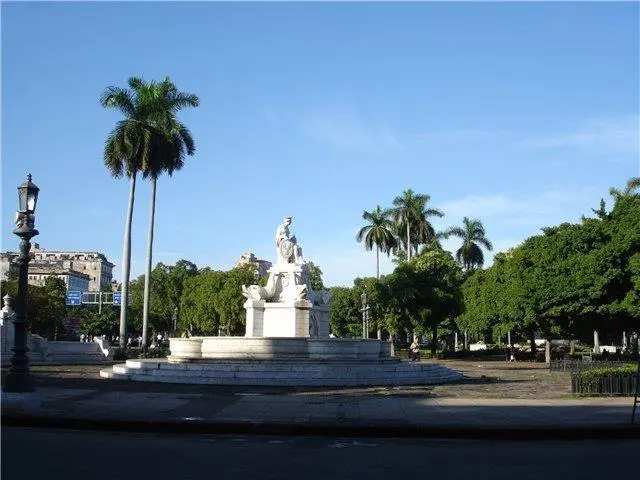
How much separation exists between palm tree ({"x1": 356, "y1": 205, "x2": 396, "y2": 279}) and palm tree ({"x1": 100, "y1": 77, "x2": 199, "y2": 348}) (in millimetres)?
42338

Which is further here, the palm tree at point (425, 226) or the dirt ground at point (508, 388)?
the palm tree at point (425, 226)

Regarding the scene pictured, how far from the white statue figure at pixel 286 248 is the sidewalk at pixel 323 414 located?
43.9ft

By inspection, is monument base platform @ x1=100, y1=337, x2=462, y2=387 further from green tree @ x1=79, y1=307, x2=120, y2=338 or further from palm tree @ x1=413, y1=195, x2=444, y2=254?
green tree @ x1=79, y1=307, x2=120, y2=338

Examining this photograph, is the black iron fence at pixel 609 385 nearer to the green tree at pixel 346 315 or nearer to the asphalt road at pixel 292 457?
the asphalt road at pixel 292 457

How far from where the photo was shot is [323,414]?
1507 cm

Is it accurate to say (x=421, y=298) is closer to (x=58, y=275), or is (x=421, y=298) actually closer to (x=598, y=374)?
(x=598, y=374)

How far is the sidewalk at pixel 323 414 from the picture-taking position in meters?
13.0

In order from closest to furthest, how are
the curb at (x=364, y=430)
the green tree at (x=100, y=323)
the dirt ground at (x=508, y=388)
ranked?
the curb at (x=364, y=430) < the dirt ground at (x=508, y=388) < the green tree at (x=100, y=323)

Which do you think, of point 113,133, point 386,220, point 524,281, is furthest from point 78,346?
point 386,220

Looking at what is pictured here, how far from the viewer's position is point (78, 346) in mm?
41750

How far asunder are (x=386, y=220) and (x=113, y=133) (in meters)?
45.8

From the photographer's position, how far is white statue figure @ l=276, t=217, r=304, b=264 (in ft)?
109

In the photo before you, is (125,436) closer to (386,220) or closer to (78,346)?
(78,346)

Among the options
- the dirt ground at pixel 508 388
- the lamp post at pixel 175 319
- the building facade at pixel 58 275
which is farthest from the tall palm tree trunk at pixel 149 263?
the building facade at pixel 58 275
